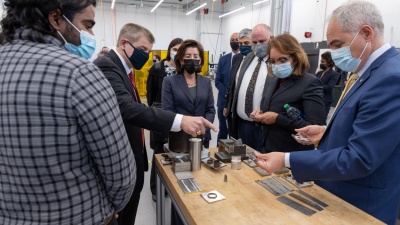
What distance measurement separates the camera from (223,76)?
146 inches

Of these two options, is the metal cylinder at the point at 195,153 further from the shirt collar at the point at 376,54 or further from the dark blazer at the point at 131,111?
the shirt collar at the point at 376,54

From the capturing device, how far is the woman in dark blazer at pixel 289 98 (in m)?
1.72

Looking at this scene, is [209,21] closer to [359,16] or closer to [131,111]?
[131,111]

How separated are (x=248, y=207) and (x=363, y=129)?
51 cm

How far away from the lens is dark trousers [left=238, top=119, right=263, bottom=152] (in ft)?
6.87

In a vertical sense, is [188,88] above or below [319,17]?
below

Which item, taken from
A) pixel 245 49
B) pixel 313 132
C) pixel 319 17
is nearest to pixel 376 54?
pixel 313 132

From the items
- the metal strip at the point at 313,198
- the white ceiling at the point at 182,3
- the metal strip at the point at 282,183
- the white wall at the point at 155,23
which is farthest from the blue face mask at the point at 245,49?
the white wall at the point at 155,23

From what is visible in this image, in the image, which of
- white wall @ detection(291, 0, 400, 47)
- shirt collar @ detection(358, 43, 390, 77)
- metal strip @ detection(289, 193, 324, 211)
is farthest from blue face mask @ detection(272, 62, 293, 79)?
white wall @ detection(291, 0, 400, 47)

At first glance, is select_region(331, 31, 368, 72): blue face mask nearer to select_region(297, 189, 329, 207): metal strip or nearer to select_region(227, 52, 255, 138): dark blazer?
select_region(297, 189, 329, 207): metal strip

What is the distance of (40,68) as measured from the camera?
2.19 ft

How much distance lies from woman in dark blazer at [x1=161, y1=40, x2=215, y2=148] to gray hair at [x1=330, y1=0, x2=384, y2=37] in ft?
4.38

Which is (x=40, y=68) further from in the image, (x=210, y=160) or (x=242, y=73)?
(x=242, y=73)

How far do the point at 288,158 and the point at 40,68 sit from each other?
943 millimetres
